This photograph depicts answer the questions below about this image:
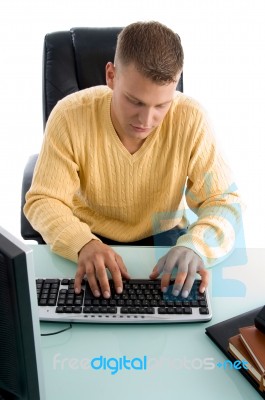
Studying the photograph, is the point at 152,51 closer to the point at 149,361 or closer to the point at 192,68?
the point at 149,361

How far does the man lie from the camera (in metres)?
1.04

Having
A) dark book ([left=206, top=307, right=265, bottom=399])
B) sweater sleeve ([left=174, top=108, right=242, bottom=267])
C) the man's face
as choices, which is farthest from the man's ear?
dark book ([left=206, top=307, right=265, bottom=399])

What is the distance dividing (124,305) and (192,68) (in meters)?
1.78

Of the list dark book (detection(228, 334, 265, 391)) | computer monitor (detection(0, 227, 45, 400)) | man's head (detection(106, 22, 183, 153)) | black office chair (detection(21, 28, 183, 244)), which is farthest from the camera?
black office chair (detection(21, 28, 183, 244))

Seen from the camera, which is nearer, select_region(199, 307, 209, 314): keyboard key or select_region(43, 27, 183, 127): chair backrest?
select_region(199, 307, 209, 314): keyboard key

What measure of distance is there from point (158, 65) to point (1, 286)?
650 mm

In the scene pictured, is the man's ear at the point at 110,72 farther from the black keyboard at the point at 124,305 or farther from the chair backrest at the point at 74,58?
the black keyboard at the point at 124,305

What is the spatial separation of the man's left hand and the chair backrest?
0.69 meters

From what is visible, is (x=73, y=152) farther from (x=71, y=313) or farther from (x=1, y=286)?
(x=1, y=286)

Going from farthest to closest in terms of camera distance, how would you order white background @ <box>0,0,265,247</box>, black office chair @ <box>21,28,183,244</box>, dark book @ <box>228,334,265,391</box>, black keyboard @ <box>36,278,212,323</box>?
white background @ <box>0,0,265,247</box> → black office chair @ <box>21,28,183,244</box> → black keyboard @ <box>36,278,212,323</box> → dark book @ <box>228,334,265,391</box>

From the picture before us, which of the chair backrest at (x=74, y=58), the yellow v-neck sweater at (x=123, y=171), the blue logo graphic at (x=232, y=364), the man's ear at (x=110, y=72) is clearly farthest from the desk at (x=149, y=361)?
the chair backrest at (x=74, y=58)

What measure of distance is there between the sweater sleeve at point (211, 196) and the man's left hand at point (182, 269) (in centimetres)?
8

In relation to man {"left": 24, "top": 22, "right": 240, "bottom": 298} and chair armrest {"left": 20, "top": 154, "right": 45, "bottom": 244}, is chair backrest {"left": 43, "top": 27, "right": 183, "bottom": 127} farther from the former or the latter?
chair armrest {"left": 20, "top": 154, "right": 45, "bottom": 244}

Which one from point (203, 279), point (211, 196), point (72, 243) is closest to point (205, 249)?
point (203, 279)
